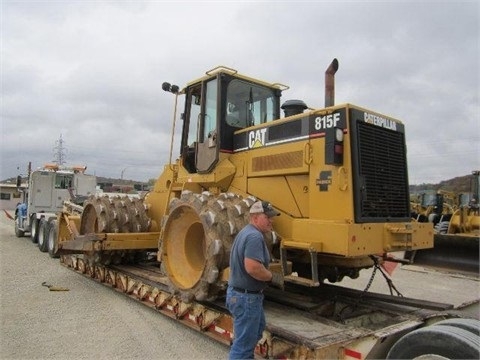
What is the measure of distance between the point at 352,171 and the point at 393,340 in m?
1.84

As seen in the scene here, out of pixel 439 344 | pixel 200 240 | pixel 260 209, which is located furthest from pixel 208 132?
pixel 439 344

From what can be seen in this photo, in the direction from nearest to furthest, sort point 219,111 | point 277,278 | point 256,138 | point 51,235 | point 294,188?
1. point 277,278
2. point 294,188
3. point 256,138
4. point 219,111
5. point 51,235

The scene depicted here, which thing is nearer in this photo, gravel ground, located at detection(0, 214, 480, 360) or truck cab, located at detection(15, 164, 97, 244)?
gravel ground, located at detection(0, 214, 480, 360)

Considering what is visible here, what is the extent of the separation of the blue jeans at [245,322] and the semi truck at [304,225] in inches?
23.2

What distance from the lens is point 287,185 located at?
5.84 m

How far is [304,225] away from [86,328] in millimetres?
3369

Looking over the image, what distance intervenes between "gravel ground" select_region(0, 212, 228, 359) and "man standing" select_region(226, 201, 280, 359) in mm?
1328

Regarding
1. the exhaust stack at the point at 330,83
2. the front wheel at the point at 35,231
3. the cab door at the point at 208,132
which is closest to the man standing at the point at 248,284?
the exhaust stack at the point at 330,83

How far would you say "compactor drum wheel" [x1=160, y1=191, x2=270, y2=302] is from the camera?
5141mm

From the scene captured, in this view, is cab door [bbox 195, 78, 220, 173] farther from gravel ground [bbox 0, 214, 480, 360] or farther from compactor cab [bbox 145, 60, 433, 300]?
gravel ground [bbox 0, 214, 480, 360]

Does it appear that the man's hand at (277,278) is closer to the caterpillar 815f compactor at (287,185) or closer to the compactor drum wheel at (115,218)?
the caterpillar 815f compactor at (287,185)

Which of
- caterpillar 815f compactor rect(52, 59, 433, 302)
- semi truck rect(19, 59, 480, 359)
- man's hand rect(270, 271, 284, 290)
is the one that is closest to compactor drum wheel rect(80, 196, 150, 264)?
caterpillar 815f compactor rect(52, 59, 433, 302)

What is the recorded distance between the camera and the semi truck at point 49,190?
16.7 metres

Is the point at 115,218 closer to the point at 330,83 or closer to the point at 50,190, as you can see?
the point at 330,83
